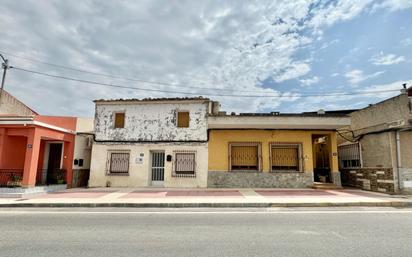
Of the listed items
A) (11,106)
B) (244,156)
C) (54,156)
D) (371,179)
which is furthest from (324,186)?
(11,106)

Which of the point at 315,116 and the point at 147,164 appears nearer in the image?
the point at 315,116

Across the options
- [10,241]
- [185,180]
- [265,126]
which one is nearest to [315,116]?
[265,126]

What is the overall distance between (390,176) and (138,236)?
1229 centimetres

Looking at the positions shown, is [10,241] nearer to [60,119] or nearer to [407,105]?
[60,119]

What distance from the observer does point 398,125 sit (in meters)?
12.0

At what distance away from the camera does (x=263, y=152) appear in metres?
15.4

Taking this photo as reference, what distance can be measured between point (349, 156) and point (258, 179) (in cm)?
598

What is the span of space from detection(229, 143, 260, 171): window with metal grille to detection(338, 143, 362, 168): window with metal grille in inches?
225

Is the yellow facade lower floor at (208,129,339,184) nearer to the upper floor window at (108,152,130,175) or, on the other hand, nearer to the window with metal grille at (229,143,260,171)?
the window with metal grille at (229,143,260,171)

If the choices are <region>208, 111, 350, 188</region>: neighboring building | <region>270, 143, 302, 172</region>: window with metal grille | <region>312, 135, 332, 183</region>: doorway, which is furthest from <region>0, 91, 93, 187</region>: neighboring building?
<region>312, 135, 332, 183</region>: doorway

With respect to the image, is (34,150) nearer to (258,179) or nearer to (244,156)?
(244,156)

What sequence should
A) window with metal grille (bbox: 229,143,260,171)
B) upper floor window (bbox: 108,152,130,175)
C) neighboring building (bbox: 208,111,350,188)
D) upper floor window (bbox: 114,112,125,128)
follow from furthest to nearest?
upper floor window (bbox: 114,112,125,128) → upper floor window (bbox: 108,152,130,175) → window with metal grille (bbox: 229,143,260,171) → neighboring building (bbox: 208,111,350,188)

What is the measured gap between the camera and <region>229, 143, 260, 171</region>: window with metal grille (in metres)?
15.4

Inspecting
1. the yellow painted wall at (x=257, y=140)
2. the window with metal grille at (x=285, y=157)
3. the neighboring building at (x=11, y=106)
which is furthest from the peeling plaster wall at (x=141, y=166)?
the neighboring building at (x=11, y=106)
